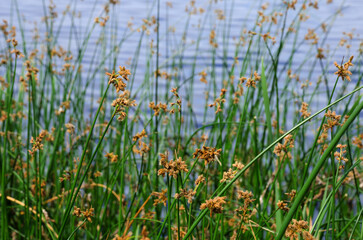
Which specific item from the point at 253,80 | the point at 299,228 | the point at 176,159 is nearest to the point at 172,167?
the point at 176,159

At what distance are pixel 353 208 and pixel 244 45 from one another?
5.00ft

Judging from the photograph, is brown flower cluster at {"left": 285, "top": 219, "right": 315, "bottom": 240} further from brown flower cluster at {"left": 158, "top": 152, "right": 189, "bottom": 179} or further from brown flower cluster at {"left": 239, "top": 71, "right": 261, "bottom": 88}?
brown flower cluster at {"left": 239, "top": 71, "right": 261, "bottom": 88}

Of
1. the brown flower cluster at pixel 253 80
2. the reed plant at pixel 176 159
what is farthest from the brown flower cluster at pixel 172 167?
the brown flower cluster at pixel 253 80

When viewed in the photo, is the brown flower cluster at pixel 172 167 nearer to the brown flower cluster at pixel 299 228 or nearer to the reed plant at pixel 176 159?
the reed plant at pixel 176 159

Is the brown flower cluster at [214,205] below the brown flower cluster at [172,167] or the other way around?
→ below

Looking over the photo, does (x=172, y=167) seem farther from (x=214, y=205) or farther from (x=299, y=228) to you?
(x=299, y=228)

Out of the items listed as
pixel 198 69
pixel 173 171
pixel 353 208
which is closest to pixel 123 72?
pixel 173 171

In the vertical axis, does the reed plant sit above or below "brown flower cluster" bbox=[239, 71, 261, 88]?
below

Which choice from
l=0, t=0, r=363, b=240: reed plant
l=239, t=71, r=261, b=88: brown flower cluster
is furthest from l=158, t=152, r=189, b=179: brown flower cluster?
l=239, t=71, r=261, b=88: brown flower cluster

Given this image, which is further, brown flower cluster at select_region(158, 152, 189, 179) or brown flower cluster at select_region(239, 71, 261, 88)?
brown flower cluster at select_region(239, 71, 261, 88)

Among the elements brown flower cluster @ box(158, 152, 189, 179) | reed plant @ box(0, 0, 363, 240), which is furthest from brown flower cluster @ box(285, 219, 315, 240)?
brown flower cluster @ box(158, 152, 189, 179)

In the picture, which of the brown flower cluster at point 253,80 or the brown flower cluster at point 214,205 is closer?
the brown flower cluster at point 214,205

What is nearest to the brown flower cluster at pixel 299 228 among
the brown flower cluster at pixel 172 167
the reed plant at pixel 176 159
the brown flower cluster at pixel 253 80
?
the reed plant at pixel 176 159

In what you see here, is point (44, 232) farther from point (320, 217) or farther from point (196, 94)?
point (196, 94)
